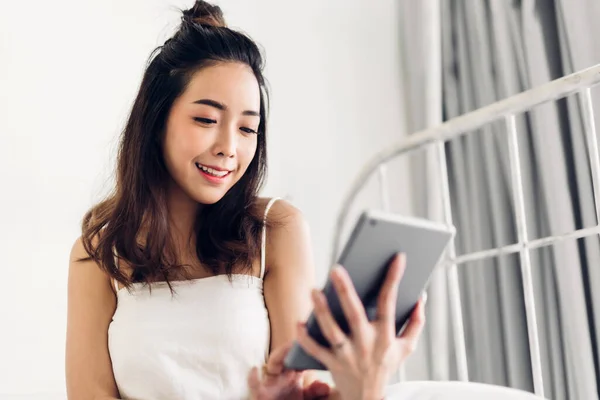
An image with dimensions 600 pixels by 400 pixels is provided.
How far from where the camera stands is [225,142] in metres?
1.15

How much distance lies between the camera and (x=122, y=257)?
1215mm

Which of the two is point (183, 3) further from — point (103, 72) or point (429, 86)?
point (429, 86)

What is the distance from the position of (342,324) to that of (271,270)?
469 millimetres

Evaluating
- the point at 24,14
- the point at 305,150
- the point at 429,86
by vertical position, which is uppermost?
the point at 24,14

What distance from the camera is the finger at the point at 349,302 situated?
0.72m

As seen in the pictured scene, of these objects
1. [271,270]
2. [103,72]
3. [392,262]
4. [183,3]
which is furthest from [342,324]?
[183,3]

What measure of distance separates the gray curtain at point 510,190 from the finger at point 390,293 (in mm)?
1077

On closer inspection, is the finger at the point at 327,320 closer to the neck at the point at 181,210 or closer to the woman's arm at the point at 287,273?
the woman's arm at the point at 287,273

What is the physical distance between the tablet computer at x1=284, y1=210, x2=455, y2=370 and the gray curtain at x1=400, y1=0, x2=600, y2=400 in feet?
3.34

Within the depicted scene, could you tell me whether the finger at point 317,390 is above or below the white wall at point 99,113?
below

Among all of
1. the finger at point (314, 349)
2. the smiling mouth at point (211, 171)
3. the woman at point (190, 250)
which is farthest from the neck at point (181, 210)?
the finger at point (314, 349)

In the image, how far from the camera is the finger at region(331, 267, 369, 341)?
2.36ft

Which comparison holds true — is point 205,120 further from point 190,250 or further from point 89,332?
point 89,332

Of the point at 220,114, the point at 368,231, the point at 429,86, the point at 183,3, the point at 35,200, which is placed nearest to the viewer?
the point at 368,231
